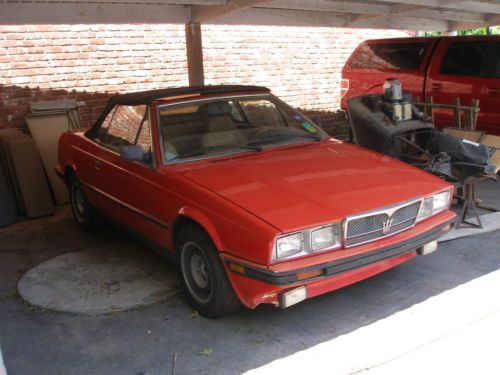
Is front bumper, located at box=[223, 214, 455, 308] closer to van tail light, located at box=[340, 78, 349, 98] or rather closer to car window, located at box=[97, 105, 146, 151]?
car window, located at box=[97, 105, 146, 151]

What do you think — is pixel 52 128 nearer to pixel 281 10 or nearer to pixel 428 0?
pixel 281 10

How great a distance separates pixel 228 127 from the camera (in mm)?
4480

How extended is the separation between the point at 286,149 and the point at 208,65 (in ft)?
17.4

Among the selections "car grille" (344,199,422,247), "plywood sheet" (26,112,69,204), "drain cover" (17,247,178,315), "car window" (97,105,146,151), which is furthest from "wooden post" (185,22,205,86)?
"car grille" (344,199,422,247)

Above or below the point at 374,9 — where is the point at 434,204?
below

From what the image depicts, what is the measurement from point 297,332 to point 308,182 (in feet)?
3.41

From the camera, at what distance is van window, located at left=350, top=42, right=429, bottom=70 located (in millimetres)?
8180

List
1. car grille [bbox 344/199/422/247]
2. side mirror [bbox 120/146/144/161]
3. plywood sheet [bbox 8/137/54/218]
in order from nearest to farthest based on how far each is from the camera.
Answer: car grille [bbox 344/199/422/247] < side mirror [bbox 120/146/144/161] < plywood sheet [bbox 8/137/54/218]

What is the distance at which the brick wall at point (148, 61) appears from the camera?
7.45 m

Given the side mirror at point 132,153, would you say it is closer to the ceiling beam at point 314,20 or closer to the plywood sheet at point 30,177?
the plywood sheet at point 30,177

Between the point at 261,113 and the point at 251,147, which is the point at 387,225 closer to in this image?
the point at 251,147

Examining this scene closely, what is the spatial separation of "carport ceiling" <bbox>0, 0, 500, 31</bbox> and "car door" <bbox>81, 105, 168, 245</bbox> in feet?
6.07

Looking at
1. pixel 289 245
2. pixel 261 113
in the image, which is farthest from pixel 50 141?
pixel 289 245

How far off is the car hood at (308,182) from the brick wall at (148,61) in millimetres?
4736
